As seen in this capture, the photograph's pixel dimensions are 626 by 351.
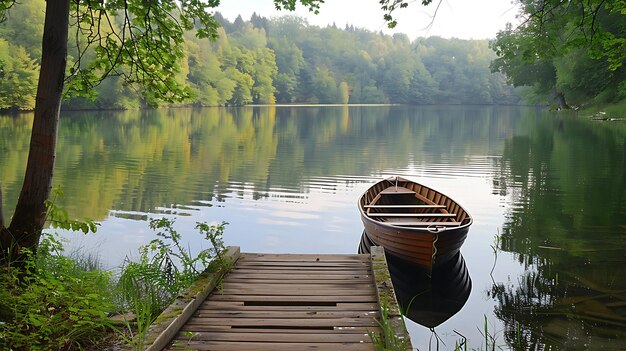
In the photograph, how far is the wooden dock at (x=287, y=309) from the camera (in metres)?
4.45

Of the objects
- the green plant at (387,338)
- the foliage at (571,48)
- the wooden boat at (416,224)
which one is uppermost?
the foliage at (571,48)

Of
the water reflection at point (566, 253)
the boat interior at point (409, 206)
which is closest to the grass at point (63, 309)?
the water reflection at point (566, 253)

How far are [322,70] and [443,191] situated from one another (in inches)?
3862

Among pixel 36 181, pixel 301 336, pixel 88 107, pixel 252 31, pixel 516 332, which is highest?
pixel 252 31

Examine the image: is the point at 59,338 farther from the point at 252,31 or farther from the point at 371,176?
the point at 252,31

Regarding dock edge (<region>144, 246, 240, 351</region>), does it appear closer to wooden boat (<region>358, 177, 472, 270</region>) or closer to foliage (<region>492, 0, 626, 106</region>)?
wooden boat (<region>358, 177, 472, 270</region>)

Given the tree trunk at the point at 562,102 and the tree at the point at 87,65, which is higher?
the tree trunk at the point at 562,102

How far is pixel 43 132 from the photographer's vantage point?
5.32 meters

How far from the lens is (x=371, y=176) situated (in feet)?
63.0

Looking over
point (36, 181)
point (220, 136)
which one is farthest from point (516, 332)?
point (220, 136)

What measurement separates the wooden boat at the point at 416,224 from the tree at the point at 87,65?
302 cm

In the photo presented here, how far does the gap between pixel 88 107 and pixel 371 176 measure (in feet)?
158

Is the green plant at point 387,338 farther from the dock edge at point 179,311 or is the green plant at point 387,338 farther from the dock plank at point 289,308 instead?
the dock edge at point 179,311

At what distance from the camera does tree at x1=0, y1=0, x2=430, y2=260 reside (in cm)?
533
